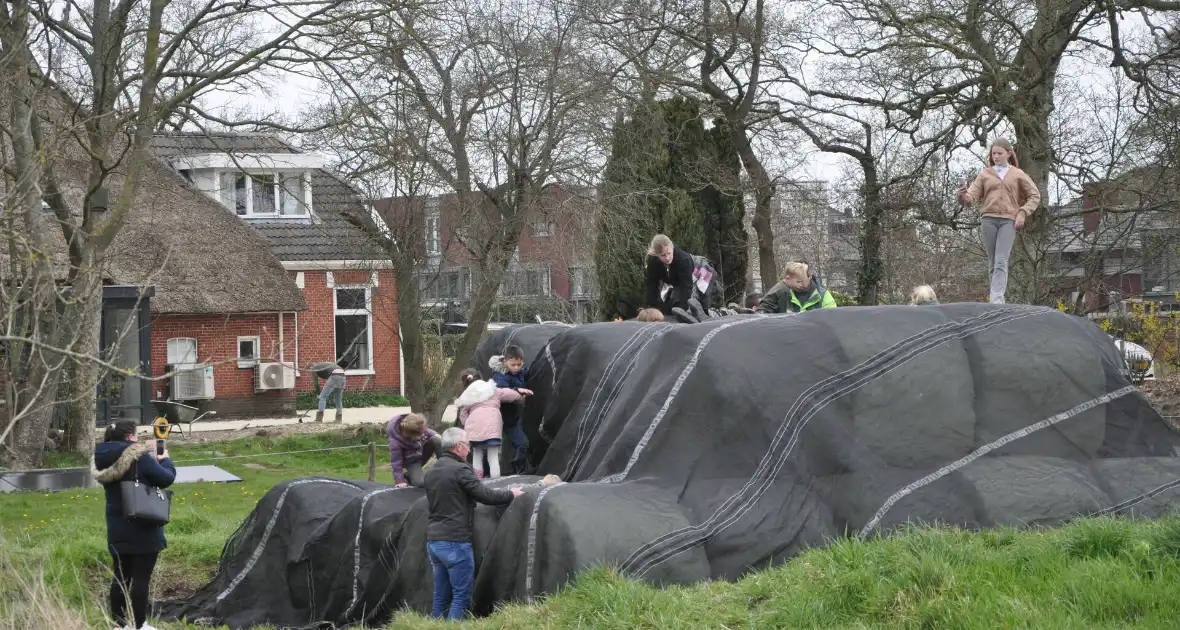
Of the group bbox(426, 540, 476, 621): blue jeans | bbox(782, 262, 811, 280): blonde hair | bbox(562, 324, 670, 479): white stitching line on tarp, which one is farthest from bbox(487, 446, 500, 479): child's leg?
bbox(782, 262, 811, 280): blonde hair

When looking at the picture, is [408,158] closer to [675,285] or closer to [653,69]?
[653,69]

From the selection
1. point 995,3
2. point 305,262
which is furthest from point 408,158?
point 305,262

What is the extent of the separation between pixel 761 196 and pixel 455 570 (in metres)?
16.7

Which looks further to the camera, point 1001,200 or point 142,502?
point 1001,200

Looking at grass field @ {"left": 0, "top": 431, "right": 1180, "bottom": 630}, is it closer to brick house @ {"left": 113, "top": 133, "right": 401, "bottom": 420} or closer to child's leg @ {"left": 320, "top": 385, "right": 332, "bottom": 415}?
child's leg @ {"left": 320, "top": 385, "right": 332, "bottom": 415}

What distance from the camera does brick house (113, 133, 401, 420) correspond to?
27938 millimetres

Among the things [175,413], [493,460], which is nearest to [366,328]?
[175,413]

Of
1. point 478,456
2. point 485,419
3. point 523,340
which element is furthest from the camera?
point 523,340

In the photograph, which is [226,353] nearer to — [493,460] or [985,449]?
[493,460]

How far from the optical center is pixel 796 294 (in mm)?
11742

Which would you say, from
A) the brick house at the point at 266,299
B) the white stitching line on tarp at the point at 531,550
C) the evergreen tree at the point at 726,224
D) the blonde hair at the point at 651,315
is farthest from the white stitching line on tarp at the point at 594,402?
the evergreen tree at the point at 726,224

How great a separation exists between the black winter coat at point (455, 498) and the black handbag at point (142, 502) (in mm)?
1859

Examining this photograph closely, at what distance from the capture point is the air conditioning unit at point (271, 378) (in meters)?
28.5

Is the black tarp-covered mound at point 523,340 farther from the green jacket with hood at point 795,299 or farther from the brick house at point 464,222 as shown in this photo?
the brick house at point 464,222
